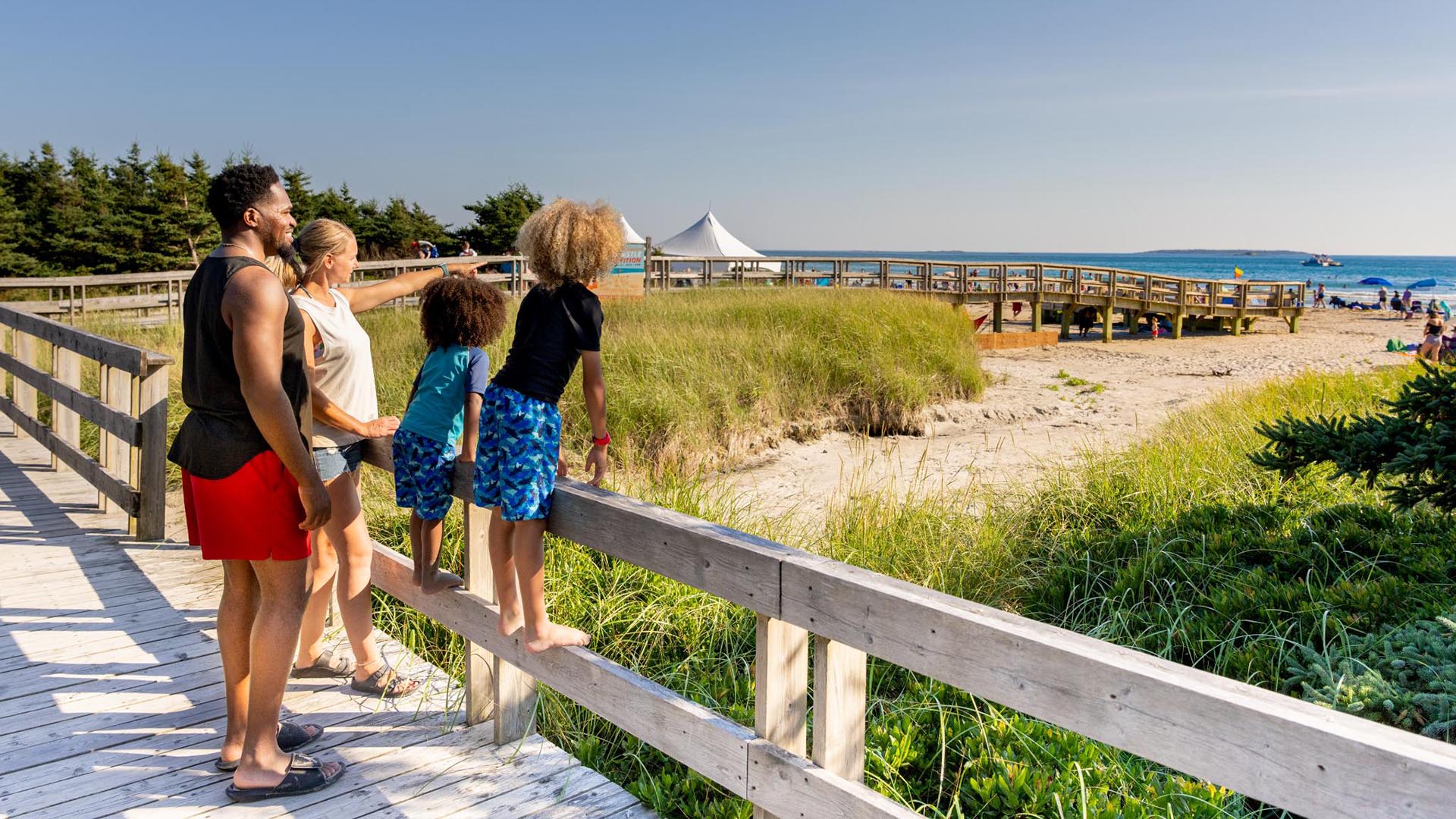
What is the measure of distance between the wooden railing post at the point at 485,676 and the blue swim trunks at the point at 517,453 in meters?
0.37

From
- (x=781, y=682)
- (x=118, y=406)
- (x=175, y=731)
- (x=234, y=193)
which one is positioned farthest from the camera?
(x=118, y=406)

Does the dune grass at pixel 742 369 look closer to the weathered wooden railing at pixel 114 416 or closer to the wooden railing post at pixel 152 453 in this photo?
the weathered wooden railing at pixel 114 416

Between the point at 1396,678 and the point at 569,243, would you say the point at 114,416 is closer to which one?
the point at 569,243

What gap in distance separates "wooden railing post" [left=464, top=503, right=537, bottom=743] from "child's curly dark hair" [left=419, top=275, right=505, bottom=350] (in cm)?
55

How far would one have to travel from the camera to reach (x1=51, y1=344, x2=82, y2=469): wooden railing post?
7402mm

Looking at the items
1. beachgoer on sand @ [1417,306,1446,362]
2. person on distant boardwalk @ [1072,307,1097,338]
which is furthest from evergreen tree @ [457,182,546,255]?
beachgoer on sand @ [1417,306,1446,362]

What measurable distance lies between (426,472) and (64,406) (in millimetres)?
5266

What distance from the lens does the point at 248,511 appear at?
275 centimetres

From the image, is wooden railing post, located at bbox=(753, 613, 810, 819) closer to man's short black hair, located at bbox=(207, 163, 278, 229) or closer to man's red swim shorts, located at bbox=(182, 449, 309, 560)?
man's red swim shorts, located at bbox=(182, 449, 309, 560)

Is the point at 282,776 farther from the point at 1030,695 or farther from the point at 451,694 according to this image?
the point at 1030,695

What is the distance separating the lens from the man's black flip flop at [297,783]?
290cm

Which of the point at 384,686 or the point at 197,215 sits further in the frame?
the point at 197,215

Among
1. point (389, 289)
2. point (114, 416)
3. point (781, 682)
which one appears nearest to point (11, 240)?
point (114, 416)

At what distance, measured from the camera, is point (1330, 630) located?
4367 mm
